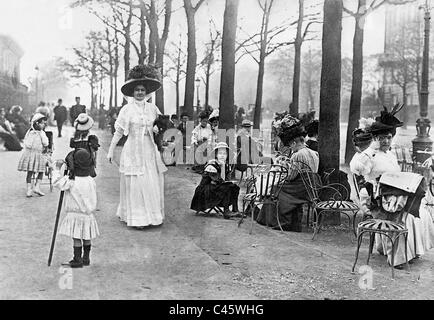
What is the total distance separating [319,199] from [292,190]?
0.44 metres

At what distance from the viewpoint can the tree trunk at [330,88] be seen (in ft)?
28.3

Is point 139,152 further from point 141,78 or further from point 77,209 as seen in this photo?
point 77,209

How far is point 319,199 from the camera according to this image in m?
7.98

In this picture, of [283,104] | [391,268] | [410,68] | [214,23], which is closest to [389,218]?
[391,268]

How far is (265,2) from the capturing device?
75.6 feet

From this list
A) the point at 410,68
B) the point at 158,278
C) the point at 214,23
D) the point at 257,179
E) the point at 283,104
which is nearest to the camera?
the point at 158,278

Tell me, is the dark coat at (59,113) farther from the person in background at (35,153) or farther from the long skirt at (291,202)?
the long skirt at (291,202)

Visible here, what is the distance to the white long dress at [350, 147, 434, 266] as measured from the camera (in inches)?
241

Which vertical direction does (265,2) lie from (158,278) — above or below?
above

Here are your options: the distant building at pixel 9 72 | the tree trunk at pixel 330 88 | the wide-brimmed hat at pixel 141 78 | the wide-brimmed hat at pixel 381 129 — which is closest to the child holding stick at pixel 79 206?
the wide-brimmed hat at pixel 141 78

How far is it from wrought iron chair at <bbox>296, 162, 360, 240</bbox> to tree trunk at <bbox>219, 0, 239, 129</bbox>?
5513 mm

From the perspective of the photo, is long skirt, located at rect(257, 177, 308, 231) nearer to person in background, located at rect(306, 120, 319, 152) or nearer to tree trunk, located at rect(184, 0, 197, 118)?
person in background, located at rect(306, 120, 319, 152)
